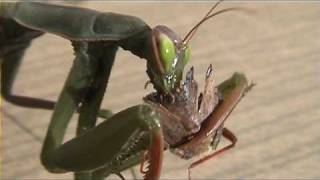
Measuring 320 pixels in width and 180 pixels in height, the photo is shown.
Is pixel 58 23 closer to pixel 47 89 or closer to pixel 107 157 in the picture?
pixel 107 157

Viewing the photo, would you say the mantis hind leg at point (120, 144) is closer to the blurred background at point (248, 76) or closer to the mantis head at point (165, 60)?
the mantis head at point (165, 60)

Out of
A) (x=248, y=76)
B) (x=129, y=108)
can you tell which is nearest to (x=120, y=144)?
(x=129, y=108)

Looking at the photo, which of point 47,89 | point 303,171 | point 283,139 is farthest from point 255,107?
point 47,89

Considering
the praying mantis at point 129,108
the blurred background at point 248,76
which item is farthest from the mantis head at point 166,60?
the blurred background at point 248,76

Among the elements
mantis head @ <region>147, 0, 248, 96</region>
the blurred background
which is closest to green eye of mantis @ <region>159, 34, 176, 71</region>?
mantis head @ <region>147, 0, 248, 96</region>

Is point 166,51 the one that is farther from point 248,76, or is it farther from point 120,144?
point 248,76

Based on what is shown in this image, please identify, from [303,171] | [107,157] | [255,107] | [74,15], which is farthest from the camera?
[255,107]

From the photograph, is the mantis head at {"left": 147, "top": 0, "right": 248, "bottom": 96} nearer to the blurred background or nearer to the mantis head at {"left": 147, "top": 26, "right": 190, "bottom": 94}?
the mantis head at {"left": 147, "top": 26, "right": 190, "bottom": 94}
